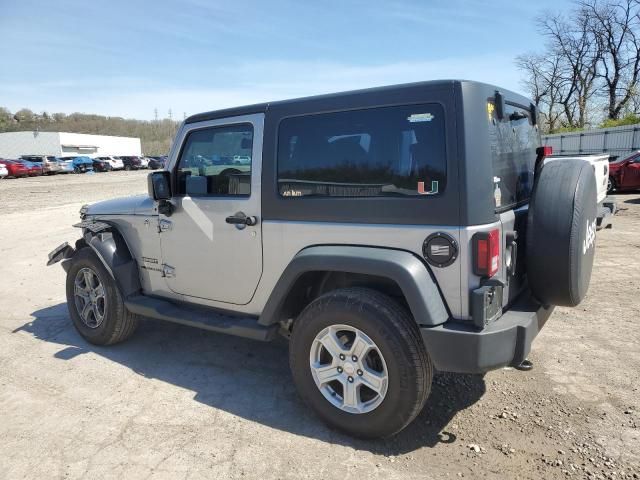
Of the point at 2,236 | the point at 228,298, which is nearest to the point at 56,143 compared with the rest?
the point at 2,236

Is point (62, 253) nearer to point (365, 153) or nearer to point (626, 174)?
point (365, 153)

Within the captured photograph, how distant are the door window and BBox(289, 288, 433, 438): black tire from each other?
44.2 inches

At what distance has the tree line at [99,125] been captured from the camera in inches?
3875

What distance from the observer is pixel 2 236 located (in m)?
10.3

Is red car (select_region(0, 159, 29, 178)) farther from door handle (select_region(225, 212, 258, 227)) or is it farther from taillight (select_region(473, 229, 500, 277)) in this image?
taillight (select_region(473, 229, 500, 277))

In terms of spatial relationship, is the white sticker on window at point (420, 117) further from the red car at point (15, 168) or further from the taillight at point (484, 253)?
the red car at point (15, 168)

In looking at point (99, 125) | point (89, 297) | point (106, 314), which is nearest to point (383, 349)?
point (106, 314)

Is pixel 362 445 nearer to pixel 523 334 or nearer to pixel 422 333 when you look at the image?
pixel 422 333

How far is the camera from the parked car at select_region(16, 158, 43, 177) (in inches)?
1393

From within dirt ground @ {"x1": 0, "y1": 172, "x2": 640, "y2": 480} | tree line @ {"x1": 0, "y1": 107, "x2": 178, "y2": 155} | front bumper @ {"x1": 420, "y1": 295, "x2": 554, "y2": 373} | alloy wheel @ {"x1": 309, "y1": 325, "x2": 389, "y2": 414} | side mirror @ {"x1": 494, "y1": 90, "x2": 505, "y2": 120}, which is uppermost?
tree line @ {"x1": 0, "y1": 107, "x2": 178, "y2": 155}

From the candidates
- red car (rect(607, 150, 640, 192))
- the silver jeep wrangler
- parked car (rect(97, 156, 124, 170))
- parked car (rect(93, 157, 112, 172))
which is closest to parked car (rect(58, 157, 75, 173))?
parked car (rect(93, 157, 112, 172))

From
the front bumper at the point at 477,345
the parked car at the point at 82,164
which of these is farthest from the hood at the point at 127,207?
the parked car at the point at 82,164

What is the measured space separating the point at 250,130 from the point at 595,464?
302 cm

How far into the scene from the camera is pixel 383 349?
8.91ft
